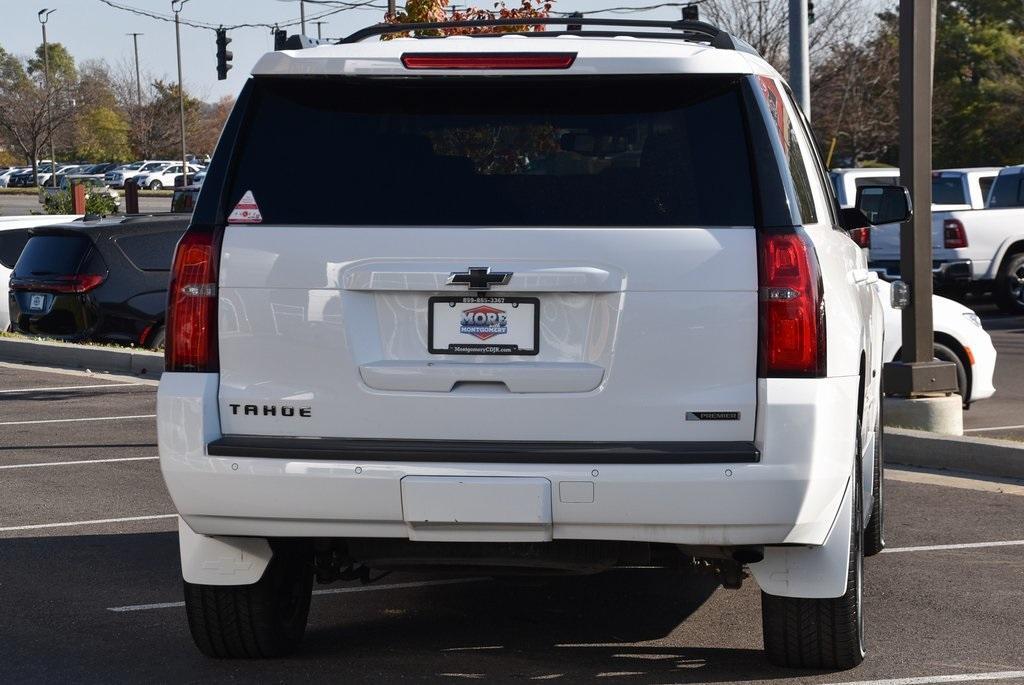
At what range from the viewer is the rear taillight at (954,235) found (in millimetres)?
21828

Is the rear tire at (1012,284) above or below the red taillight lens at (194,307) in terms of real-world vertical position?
below

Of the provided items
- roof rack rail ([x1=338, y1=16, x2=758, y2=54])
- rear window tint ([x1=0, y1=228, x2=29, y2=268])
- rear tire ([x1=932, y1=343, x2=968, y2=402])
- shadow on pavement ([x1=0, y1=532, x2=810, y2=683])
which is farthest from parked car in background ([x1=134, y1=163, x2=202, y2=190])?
roof rack rail ([x1=338, y1=16, x2=758, y2=54])

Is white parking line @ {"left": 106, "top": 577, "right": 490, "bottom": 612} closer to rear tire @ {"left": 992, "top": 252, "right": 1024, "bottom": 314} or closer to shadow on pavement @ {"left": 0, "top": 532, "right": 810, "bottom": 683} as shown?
shadow on pavement @ {"left": 0, "top": 532, "right": 810, "bottom": 683}

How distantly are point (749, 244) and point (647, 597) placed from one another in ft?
7.64

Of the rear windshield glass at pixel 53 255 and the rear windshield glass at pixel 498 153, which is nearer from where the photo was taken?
the rear windshield glass at pixel 498 153

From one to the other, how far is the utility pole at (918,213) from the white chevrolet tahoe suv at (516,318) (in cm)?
582

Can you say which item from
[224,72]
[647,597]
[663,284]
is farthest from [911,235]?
[224,72]

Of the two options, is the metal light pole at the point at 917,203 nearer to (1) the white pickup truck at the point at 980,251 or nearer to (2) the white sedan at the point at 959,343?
(2) the white sedan at the point at 959,343

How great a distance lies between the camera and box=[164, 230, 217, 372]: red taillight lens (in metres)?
4.82

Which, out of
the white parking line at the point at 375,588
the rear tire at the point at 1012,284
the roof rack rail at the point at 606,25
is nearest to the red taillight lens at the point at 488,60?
the roof rack rail at the point at 606,25

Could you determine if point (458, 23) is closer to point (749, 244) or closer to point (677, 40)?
point (677, 40)

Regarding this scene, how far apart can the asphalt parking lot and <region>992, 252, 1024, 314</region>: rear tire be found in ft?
45.2

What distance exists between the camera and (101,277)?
16.2 meters

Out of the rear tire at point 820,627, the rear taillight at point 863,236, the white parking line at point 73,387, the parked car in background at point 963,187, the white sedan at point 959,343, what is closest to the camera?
the rear tire at point 820,627
